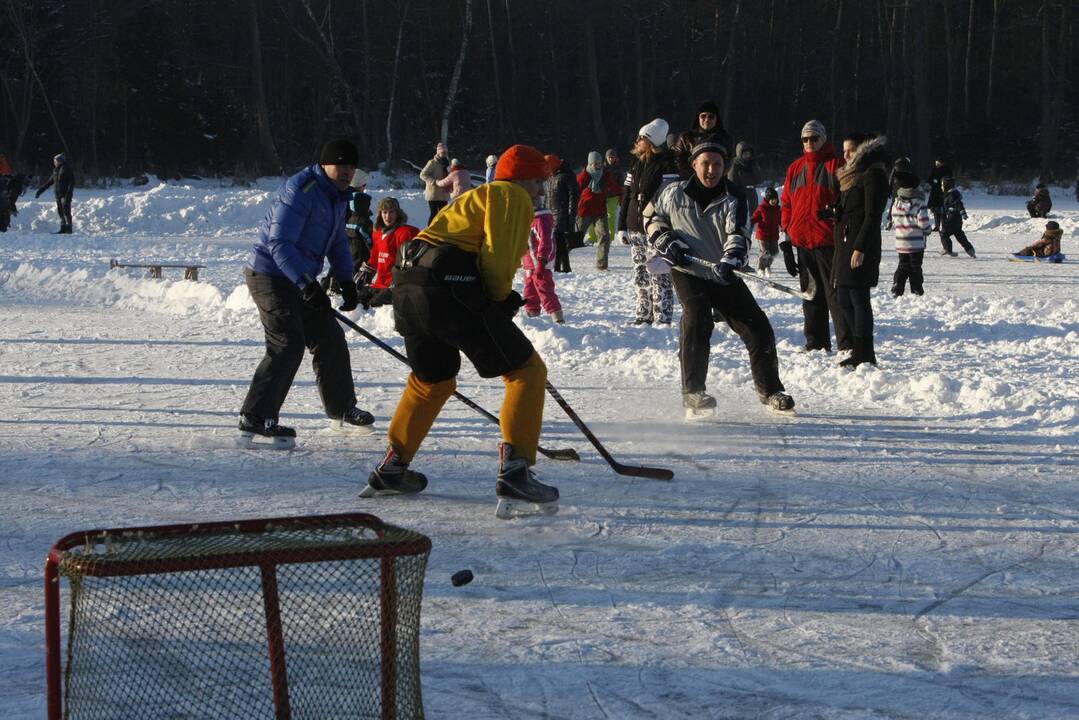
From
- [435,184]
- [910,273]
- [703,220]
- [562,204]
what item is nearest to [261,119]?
[562,204]

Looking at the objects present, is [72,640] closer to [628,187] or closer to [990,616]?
[990,616]

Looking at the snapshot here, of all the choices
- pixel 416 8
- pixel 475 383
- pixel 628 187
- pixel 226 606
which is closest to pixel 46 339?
pixel 475 383

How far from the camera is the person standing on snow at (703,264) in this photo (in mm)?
6684

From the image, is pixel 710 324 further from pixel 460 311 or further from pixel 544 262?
pixel 544 262

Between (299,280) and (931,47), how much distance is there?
42.0 metres

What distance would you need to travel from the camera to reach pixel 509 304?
5.00m

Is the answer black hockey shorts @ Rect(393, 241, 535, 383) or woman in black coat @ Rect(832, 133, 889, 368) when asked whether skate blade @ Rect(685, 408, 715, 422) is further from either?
black hockey shorts @ Rect(393, 241, 535, 383)

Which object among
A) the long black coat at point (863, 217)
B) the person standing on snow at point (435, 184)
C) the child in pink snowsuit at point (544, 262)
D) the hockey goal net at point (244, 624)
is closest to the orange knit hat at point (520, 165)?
the hockey goal net at point (244, 624)

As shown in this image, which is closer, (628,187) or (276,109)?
(628,187)

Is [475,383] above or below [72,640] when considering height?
below

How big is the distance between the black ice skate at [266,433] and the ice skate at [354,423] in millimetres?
398

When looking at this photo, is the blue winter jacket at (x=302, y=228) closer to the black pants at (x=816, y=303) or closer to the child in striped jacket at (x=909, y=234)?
the black pants at (x=816, y=303)

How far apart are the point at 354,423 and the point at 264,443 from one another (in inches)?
20.4

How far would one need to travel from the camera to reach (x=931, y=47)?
4400 centimetres
